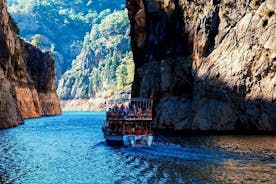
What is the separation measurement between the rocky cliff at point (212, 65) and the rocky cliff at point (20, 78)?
1166 inches

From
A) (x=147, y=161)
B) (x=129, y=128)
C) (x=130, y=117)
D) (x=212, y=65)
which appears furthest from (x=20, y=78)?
(x=147, y=161)

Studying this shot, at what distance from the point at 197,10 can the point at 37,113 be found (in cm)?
9347

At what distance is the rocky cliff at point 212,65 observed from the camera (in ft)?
256

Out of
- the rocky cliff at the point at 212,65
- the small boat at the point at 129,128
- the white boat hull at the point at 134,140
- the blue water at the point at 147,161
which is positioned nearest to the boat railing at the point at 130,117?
the small boat at the point at 129,128

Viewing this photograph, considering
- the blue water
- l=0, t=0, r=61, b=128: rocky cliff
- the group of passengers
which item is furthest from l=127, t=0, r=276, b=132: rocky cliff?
l=0, t=0, r=61, b=128: rocky cliff

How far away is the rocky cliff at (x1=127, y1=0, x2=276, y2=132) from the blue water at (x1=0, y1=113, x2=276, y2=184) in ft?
33.0

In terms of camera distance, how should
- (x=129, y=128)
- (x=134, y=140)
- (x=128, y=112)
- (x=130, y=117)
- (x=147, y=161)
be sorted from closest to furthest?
1. (x=147, y=161)
2. (x=134, y=140)
3. (x=129, y=128)
4. (x=130, y=117)
5. (x=128, y=112)

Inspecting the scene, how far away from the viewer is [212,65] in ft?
282

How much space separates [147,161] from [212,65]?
4096cm

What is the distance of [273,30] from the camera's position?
255ft

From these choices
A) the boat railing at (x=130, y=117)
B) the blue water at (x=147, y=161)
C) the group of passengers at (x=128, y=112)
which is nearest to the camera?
the blue water at (x=147, y=161)

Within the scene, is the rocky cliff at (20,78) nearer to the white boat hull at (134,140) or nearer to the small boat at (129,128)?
the small boat at (129,128)

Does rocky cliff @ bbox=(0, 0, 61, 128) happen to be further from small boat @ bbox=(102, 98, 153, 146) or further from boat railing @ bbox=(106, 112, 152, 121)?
boat railing @ bbox=(106, 112, 152, 121)

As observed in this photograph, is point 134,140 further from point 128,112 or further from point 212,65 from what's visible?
point 212,65
